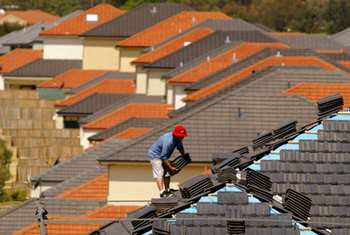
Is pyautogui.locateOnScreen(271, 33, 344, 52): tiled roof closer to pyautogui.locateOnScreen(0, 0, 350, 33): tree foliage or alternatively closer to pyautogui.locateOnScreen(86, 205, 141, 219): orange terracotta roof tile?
pyautogui.locateOnScreen(86, 205, 141, 219): orange terracotta roof tile

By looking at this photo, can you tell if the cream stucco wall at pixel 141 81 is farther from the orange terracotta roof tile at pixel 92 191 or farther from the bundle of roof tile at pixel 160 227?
the bundle of roof tile at pixel 160 227

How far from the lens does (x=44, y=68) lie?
108625 millimetres

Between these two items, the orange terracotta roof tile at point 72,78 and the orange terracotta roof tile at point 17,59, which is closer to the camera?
the orange terracotta roof tile at point 72,78

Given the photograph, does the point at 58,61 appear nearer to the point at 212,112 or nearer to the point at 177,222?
the point at 212,112

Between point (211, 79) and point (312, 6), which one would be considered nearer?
point (211, 79)

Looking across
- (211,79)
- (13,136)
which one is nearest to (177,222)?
(211,79)

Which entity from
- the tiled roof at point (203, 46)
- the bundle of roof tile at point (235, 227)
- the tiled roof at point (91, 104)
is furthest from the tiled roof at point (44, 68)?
the bundle of roof tile at point (235, 227)

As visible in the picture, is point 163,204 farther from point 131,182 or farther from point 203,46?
point 203,46

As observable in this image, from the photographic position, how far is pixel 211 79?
2559 inches

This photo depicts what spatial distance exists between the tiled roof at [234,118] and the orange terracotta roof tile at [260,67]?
31.1ft

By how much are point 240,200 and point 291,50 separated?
47.9 meters

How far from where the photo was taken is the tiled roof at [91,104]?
85.1m

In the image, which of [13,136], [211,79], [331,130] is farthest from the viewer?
[13,136]

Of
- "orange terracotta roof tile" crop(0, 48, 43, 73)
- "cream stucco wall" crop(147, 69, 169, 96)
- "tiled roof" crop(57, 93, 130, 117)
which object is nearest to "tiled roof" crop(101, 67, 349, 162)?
"cream stucco wall" crop(147, 69, 169, 96)
